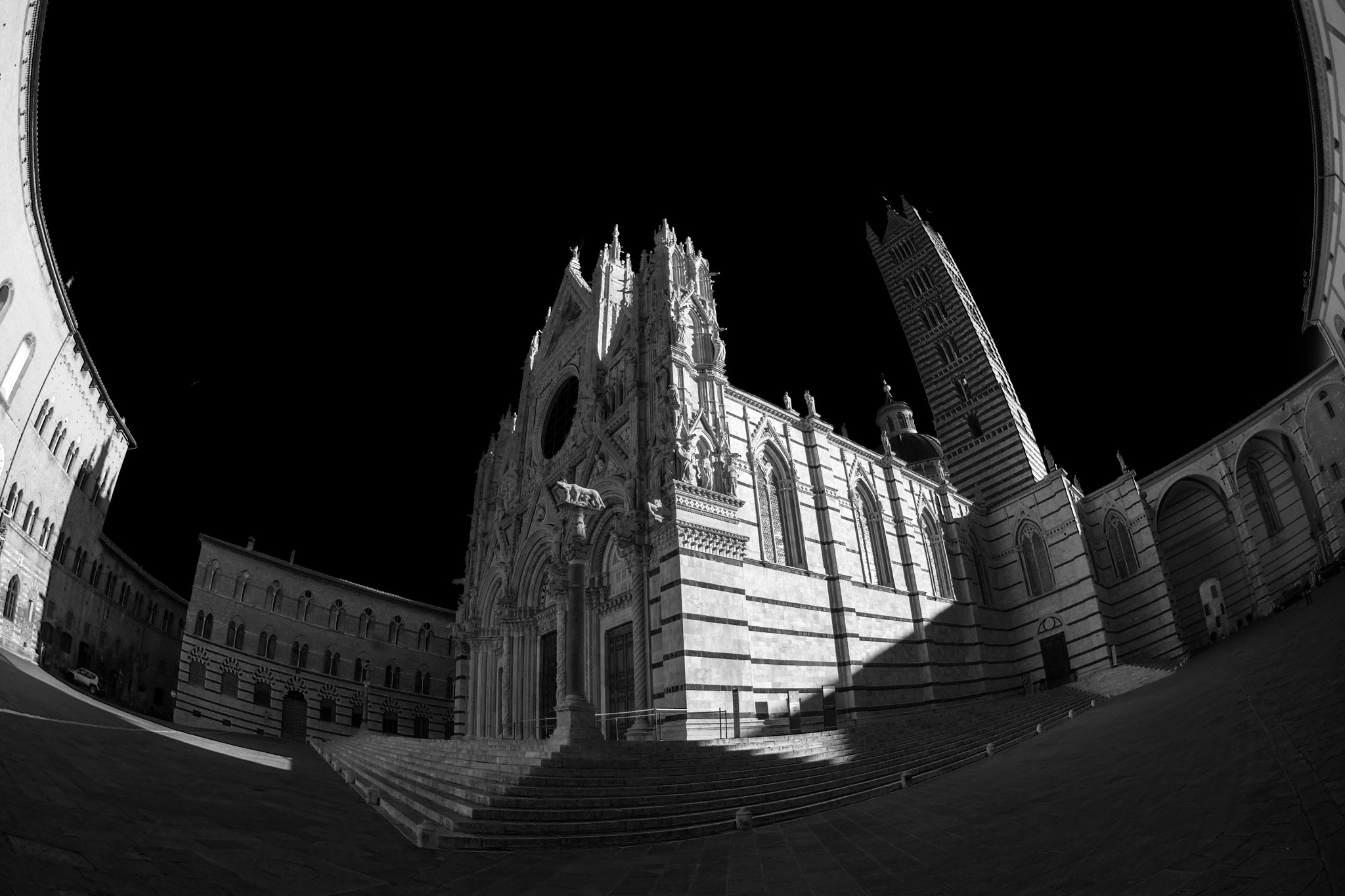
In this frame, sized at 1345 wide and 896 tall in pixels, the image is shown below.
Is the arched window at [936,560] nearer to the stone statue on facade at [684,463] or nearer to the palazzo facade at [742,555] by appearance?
the palazzo facade at [742,555]

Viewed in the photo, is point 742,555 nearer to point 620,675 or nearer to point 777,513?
point 777,513

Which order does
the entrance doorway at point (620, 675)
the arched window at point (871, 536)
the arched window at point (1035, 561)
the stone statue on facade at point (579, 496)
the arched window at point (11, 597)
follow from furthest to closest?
the arched window at point (1035, 561) < the arched window at point (871, 536) < the arched window at point (11, 597) < the entrance doorway at point (620, 675) < the stone statue on facade at point (579, 496)

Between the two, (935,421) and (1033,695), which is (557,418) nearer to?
(1033,695)

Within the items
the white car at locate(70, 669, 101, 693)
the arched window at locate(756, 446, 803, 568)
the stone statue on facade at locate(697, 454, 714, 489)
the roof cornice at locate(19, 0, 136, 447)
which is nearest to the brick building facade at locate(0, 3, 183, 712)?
the roof cornice at locate(19, 0, 136, 447)

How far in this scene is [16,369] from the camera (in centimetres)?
2175

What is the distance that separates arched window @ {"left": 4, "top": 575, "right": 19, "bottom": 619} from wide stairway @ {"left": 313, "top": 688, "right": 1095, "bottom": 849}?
1777 centimetres

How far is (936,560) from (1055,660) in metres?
6.23

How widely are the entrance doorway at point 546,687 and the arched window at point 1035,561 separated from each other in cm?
2051

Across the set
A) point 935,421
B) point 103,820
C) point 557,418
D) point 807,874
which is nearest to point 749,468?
point 557,418

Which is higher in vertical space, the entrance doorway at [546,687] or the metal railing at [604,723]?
the entrance doorway at [546,687]

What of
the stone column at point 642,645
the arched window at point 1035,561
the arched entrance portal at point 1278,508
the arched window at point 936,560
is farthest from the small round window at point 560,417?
the arched entrance portal at point 1278,508

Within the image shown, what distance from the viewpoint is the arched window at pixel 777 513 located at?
2006 cm

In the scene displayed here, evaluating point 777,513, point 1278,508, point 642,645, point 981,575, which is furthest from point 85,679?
point 1278,508

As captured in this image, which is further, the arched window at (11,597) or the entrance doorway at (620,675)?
the arched window at (11,597)
